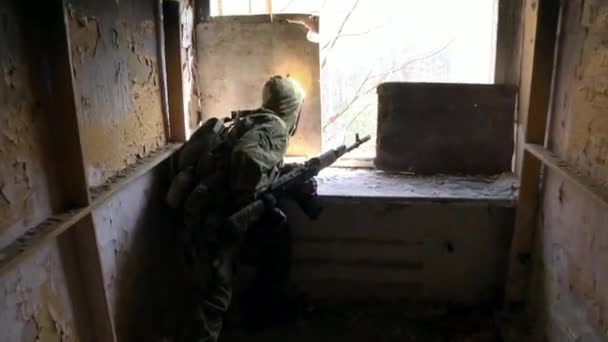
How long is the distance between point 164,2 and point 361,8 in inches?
48.9

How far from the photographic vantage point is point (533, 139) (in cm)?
181

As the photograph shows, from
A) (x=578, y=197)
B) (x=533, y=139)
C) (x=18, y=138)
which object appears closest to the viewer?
A: (x=18, y=138)

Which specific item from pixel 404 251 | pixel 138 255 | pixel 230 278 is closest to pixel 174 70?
pixel 138 255

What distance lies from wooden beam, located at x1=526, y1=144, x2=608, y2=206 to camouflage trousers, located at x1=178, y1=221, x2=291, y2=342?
989mm

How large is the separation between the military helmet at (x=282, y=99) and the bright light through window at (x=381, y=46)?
1.26 feet

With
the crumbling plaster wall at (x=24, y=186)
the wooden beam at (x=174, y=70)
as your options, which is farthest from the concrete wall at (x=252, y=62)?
the crumbling plaster wall at (x=24, y=186)

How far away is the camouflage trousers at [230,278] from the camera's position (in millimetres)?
1830

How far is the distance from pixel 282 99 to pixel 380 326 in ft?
3.44

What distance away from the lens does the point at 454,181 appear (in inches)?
89.1

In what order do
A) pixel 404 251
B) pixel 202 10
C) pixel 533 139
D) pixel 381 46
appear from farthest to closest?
pixel 381 46, pixel 202 10, pixel 404 251, pixel 533 139

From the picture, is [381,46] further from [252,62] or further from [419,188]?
[419,188]

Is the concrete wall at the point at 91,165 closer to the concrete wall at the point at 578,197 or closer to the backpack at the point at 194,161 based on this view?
the backpack at the point at 194,161

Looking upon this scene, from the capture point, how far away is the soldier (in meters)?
1.83

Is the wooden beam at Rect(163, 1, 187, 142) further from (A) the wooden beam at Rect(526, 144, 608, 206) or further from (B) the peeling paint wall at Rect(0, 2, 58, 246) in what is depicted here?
(A) the wooden beam at Rect(526, 144, 608, 206)
